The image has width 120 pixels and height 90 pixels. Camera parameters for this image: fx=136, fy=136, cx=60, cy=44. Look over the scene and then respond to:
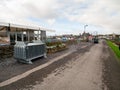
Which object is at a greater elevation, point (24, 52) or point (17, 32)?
point (17, 32)

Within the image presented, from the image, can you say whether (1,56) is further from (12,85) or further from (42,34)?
(42,34)

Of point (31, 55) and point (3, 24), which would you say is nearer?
point (31, 55)

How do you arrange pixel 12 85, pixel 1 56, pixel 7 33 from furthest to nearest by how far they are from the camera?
pixel 7 33
pixel 1 56
pixel 12 85

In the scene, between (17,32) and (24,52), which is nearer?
(24,52)

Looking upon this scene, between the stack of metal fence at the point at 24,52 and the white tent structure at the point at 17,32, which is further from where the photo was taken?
the white tent structure at the point at 17,32

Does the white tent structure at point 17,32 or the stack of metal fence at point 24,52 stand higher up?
the white tent structure at point 17,32

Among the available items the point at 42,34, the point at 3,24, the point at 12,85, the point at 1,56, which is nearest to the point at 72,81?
the point at 12,85

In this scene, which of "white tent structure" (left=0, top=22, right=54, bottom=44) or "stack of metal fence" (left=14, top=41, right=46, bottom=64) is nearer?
"stack of metal fence" (left=14, top=41, right=46, bottom=64)

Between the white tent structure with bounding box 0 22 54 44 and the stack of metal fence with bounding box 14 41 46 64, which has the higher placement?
the white tent structure with bounding box 0 22 54 44

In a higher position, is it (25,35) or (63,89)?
(25,35)

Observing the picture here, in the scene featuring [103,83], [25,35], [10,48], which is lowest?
[103,83]

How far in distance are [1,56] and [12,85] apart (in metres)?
7.41

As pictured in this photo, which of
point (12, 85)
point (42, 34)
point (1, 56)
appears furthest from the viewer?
point (42, 34)

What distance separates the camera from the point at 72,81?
643 centimetres
